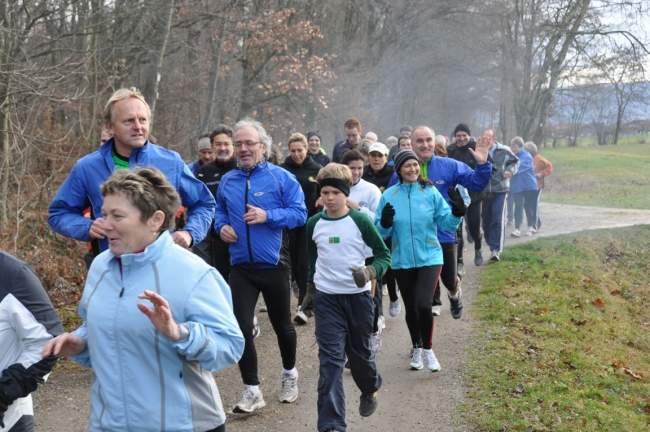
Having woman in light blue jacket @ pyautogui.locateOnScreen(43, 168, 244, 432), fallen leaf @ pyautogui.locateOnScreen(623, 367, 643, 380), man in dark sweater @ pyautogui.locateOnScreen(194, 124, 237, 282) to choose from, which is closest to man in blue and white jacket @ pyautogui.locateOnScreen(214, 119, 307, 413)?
man in dark sweater @ pyautogui.locateOnScreen(194, 124, 237, 282)

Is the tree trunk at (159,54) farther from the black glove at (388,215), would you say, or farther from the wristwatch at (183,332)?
the wristwatch at (183,332)

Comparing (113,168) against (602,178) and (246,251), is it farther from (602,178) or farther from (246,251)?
(602,178)

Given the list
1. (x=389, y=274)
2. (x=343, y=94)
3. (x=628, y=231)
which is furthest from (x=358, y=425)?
(x=343, y=94)

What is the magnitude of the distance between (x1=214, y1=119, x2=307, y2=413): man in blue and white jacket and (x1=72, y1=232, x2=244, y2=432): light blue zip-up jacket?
2.70 metres

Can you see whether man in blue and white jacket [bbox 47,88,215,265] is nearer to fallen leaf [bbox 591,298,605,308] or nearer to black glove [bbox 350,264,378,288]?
black glove [bbox 350,264,378,288]

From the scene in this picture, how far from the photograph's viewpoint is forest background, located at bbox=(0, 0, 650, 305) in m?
10.3

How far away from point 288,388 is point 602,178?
31419 mm

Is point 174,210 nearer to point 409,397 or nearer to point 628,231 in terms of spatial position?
point 409,397

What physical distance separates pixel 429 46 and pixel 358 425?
3202 cm

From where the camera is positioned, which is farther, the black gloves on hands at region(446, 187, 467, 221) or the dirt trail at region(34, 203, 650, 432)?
the black gloves on hands at region(446, 187, 467, 221)

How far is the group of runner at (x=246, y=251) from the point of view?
2.83 m

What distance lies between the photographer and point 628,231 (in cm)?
1733

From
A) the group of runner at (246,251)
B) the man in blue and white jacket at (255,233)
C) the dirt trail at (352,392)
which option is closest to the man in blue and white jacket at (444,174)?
the group of runner at (246,251)

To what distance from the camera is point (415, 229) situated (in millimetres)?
6500
